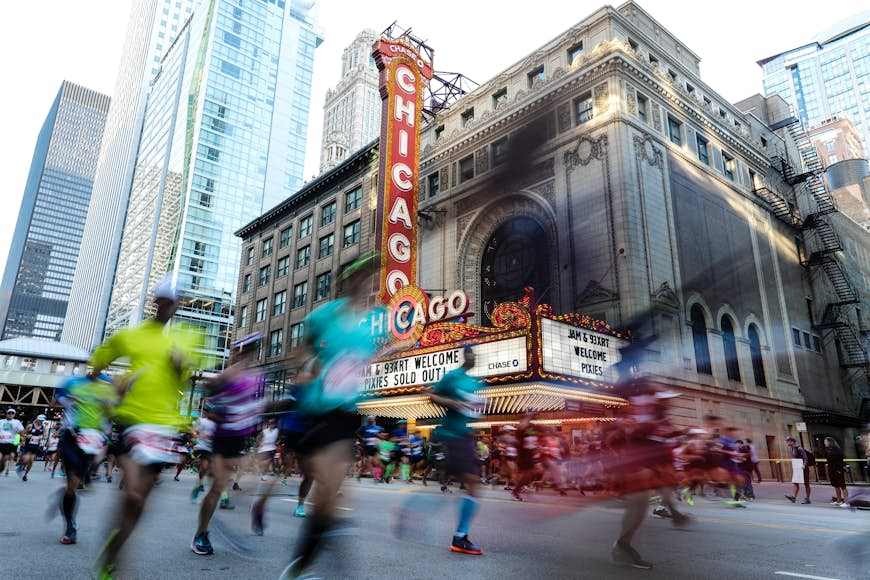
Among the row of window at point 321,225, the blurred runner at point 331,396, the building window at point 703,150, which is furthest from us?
the row of window at point 321,225

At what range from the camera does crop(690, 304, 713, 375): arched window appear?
82.0 ft

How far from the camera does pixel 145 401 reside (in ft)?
12.6

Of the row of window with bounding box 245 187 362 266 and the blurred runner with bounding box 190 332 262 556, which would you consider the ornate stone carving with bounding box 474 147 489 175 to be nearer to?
the row of window with bounding box 245 187 362 266

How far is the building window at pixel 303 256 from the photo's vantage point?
1745 inches

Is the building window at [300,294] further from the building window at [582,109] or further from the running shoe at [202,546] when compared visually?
the running shoe at [202,546]

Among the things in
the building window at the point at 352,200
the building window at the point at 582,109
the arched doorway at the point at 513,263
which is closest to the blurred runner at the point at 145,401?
the arched doorway at the point at 513,263

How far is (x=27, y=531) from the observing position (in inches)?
242

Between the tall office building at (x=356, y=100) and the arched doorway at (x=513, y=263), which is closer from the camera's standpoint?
the arched doorway at (x=513, y=263)

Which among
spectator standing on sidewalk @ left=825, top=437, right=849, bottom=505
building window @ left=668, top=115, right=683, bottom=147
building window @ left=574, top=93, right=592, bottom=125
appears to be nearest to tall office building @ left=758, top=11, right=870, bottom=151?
building window @ left=668, top=115, right=683, bottom=147

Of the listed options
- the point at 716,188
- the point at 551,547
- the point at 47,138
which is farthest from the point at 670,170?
the point at 47,138

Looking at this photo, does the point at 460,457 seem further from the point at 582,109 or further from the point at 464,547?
the point at 582,109

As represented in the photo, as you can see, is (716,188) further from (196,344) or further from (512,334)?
(196,344)

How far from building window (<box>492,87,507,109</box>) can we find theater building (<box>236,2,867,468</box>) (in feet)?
0.36

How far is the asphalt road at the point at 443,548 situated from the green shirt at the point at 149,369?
85 cm
